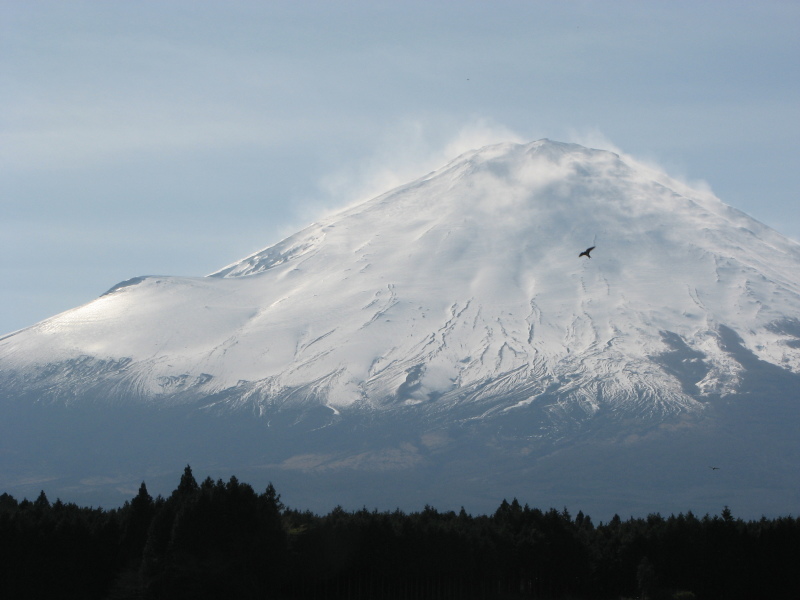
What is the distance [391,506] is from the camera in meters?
188

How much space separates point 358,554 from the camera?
60.1 m

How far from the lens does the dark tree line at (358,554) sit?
54969mm

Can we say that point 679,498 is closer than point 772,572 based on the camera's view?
No

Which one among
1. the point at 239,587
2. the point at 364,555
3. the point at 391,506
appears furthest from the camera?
the point at 391,506

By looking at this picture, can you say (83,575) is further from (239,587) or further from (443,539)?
(443,539)

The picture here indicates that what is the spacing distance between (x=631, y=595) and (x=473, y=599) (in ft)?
32.4

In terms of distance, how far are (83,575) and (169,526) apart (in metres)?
4.83

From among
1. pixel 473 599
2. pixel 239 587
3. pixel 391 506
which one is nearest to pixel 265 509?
pixel 239 587

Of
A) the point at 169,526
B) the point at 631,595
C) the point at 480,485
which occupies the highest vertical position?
the point at 480,485

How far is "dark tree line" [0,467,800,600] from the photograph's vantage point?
55.0 metres

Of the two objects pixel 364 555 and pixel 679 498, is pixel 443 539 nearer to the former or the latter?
pixel 364 555

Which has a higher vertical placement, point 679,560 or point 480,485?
point 480,485

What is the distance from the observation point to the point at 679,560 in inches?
2574

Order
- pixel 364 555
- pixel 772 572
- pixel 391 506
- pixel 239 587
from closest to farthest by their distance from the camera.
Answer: pixel 239 587, pixel 364 555, pixel 772 572, pixel 391 506
